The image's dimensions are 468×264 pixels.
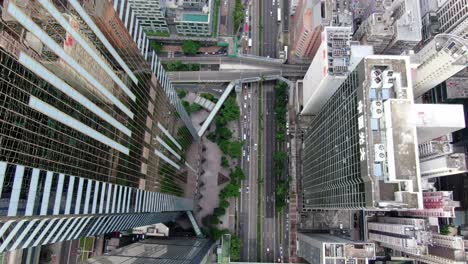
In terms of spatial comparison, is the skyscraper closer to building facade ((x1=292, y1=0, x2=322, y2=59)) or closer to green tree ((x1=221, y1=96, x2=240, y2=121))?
green tree ((x1=221, y1=96, x2=240, y2=121))

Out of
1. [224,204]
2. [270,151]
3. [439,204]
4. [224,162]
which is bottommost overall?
[224,204]

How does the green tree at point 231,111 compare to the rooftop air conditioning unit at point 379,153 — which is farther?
the green tree at point 231,111

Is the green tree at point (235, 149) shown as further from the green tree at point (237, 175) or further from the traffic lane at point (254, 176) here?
the traffic lane at point (254, 176)

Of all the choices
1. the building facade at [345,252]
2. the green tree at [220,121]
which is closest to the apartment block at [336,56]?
the green tree at [220,121]

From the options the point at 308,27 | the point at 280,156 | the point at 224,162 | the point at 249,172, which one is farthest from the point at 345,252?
the point at 308,27

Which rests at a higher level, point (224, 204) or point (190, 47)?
point (190, 47)

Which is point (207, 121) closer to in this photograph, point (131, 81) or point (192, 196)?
point (192, 196)

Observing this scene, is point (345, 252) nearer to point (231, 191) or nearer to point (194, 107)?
point (231, 191)

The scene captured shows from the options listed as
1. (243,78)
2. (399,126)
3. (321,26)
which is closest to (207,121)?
(243,78)

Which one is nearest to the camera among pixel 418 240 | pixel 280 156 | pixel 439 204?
pixel 418 240
